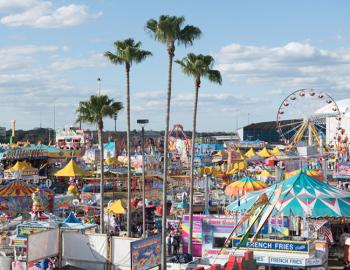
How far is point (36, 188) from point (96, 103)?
906 centimetres

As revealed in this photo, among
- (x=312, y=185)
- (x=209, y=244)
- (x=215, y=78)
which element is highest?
(x=215, y=78)

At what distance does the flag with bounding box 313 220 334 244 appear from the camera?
2533cm

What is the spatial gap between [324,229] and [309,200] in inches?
53.0

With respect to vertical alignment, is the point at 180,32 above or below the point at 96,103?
above

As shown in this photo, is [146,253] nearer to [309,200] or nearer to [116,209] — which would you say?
[309,200]

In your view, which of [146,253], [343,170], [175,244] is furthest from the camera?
[343,170]

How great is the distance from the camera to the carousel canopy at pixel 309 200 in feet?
84.8

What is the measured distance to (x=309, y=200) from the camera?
2623cm

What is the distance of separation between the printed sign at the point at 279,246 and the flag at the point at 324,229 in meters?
3.91

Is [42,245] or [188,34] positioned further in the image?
[188,34]

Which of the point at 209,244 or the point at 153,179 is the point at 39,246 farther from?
the point at 153,179

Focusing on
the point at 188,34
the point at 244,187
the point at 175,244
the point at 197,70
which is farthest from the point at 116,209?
the point at 188,34

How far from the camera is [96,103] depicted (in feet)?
94.5

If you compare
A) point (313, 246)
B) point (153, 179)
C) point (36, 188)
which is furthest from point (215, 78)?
point (153, 179)
